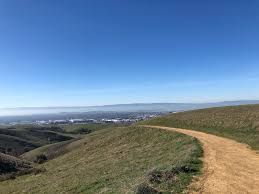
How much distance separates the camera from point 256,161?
20.7 meters

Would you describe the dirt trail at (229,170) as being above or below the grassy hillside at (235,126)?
below

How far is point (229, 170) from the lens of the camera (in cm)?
1802

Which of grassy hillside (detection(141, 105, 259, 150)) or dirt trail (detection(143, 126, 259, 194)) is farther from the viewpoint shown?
grassy hillside (detection(141, 105, 259, 150))

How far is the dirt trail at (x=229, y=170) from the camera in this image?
47.1ft

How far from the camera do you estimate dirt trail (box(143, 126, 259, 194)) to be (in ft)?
47.1

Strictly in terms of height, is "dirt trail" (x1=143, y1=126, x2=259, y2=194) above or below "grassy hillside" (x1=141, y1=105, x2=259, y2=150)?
below

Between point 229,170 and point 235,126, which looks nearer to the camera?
point 229,170

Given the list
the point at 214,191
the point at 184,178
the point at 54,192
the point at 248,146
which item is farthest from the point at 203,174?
the point at 248,146

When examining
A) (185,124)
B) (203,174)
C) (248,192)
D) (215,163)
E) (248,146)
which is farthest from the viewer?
(185,124)

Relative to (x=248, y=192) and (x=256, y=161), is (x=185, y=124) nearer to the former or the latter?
(x=256, y=161)

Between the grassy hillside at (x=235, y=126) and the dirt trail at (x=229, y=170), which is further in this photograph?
the grassy hillside at (x=235, y=126)

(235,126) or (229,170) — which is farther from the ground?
(235,126)

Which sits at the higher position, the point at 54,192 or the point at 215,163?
the point at 215,163

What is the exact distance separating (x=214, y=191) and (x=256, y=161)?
818 centimetres
